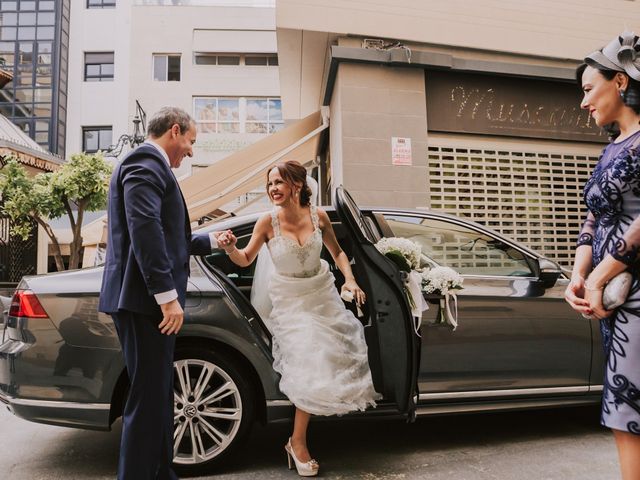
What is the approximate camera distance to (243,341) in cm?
315

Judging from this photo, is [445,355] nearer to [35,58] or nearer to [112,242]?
[112,242]

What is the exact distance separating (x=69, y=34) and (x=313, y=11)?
23.7 m

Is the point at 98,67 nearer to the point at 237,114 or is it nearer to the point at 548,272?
the point at 237,114

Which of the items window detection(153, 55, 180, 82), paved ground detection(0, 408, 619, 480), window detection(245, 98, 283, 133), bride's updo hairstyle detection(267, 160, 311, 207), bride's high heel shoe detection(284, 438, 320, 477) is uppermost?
window detection(153, 55, 180, 82)

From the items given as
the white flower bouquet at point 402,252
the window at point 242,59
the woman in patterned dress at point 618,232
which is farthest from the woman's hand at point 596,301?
the window at point 242,59

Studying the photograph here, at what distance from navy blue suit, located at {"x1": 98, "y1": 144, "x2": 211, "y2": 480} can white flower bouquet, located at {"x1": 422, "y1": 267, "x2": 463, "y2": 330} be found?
5.17 feet

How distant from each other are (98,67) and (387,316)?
89.2 ft

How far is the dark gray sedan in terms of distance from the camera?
118 inches

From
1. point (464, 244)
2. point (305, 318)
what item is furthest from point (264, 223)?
point (464, 244)

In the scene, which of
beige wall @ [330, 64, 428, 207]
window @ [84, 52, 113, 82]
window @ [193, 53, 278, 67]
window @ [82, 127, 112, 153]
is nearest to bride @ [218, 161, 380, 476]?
beige wall @ [330, 64, 428, 207]

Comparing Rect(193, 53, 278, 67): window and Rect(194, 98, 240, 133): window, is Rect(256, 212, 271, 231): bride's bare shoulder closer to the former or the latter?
Rect(194, 98, 240, 133): window

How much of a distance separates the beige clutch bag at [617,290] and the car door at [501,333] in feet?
5.43

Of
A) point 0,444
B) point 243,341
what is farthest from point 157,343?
point 0,444

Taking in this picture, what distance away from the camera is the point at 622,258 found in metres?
1.75
